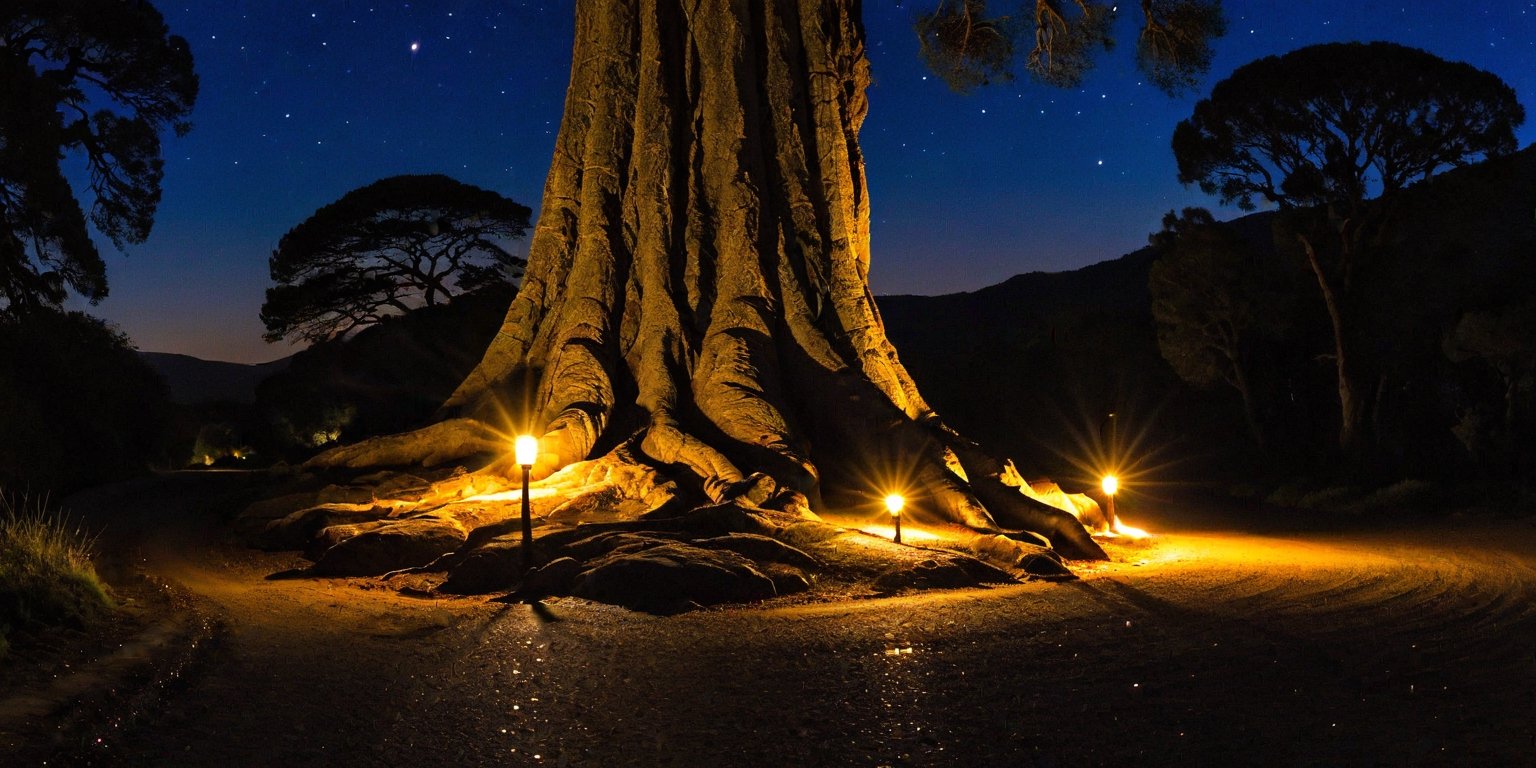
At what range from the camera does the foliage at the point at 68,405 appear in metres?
17.5

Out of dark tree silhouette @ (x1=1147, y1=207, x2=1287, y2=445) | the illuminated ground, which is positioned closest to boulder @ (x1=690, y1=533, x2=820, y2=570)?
the illuminated ground

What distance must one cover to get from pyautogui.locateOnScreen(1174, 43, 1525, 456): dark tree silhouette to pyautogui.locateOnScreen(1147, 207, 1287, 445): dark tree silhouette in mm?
2922

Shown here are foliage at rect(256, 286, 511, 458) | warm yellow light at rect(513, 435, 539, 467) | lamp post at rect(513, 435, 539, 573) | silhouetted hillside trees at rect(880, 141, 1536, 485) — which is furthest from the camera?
foliage at rect(256, 286, 511, 458)

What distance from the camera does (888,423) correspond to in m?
12.6

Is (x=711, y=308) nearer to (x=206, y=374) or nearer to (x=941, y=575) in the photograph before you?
(x=941, y=575)

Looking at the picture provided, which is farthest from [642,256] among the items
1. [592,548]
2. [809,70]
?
[592,548]

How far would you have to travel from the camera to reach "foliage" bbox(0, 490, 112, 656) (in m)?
5.86

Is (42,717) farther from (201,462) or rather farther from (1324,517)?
(201,462)

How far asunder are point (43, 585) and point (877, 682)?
5289 millimetres

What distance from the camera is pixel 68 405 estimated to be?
21141 millimetres

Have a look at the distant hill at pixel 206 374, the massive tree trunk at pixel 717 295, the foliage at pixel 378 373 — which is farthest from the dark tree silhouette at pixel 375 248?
the distant hill at pixel 206 374

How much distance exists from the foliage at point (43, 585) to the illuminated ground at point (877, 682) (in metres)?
0.85

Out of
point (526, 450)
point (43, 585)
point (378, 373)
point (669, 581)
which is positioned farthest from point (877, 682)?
point (378, 373)

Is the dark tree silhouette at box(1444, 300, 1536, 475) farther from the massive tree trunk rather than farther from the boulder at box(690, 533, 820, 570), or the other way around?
the boulder at box(690, 533, 820, 570)
